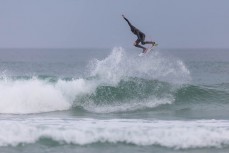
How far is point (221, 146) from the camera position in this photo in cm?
1455

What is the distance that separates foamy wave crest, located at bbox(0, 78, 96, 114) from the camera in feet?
70.2

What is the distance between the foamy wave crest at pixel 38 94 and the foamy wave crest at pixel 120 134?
4.65m

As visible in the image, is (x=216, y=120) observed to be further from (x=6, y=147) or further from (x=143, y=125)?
(x=6, y=147)

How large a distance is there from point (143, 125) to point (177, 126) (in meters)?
1.23

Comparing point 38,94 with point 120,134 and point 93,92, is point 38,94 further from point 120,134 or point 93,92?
point 120,134

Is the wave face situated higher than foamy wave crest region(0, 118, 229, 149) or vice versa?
the wave face

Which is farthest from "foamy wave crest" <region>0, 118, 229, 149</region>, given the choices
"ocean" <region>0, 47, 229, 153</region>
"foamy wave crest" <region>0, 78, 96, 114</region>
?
"foamy wave crest" <region>0, 78, 96, 114</region>

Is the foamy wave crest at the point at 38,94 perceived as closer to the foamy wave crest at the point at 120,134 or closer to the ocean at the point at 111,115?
the ocean at the point at 111,115

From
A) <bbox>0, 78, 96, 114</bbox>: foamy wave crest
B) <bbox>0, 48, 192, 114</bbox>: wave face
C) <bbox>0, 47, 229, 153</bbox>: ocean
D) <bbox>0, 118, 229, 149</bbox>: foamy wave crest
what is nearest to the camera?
<bbox>0, 47, 229, 153</bbox>: ocean

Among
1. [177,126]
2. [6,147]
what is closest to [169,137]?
[177,126]

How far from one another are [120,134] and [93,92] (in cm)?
889

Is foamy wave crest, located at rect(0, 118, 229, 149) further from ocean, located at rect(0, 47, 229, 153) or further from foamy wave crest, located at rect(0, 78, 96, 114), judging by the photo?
foamy wave crest, located at rect(0, 78, 96, 114)

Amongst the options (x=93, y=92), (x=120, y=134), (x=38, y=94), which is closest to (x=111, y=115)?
(x=93, y=92)

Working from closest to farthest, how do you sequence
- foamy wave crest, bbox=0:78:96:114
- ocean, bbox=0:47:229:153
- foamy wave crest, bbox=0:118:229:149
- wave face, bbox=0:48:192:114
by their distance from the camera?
ocean, bbox=0:47:229:153 < foamy wave crest, bbox=0:118:229:149 < foamy wave crest, bbox=0:78:96:114 < wave face, bbox=0:48:192:114
